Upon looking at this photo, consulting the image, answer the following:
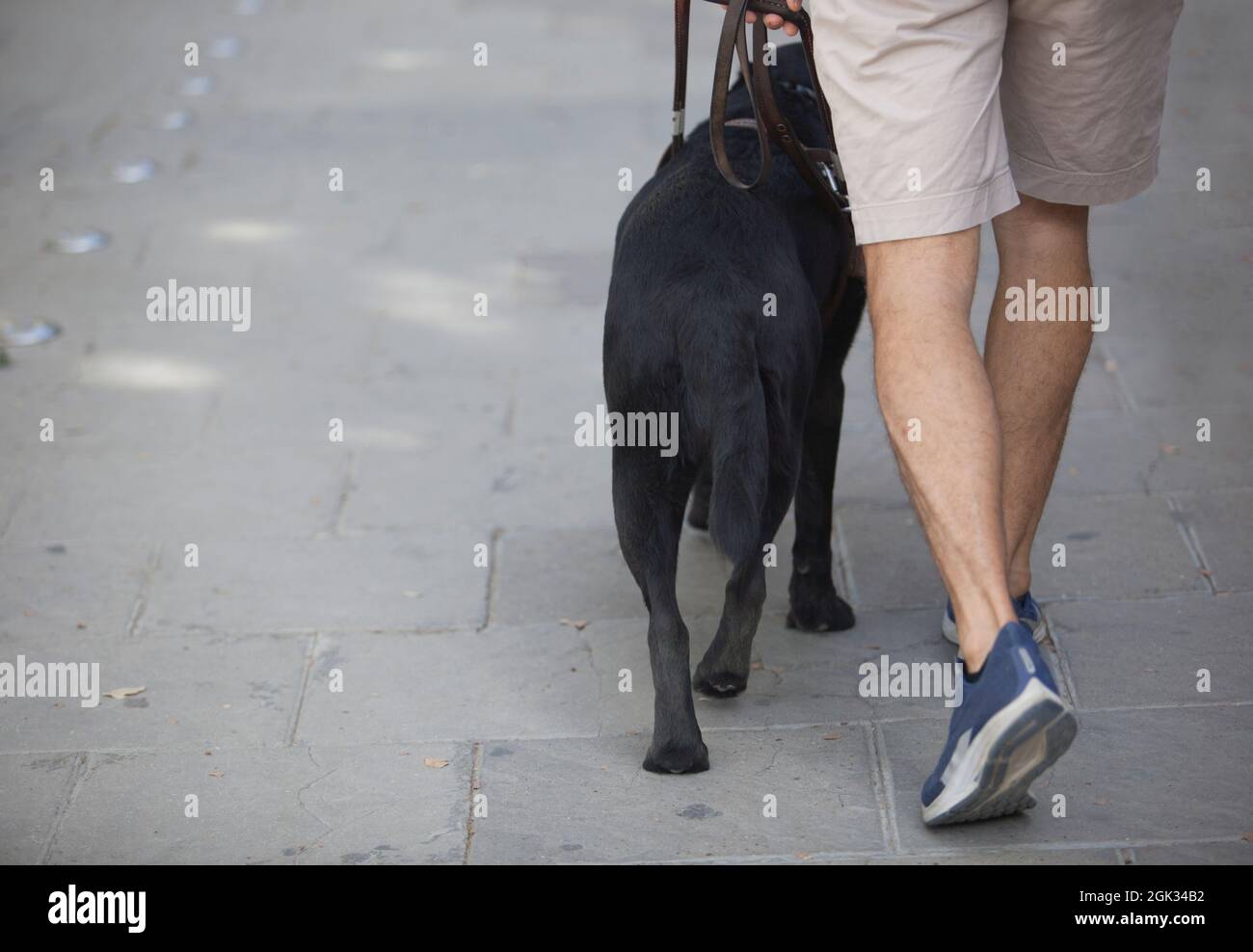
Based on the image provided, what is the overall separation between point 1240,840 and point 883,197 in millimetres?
1288

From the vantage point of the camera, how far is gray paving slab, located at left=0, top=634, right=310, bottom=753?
3266mm

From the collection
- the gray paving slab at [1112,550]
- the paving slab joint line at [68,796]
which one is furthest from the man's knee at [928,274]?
the paving slab joint line at [68,796]

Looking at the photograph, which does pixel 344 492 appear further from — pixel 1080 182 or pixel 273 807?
pixel 1080 182

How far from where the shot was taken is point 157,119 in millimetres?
7699

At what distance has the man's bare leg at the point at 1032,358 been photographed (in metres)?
3.23

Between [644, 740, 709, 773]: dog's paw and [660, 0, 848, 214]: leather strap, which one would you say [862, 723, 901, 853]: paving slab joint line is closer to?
[644, 740, 709, 773]: dog's paw

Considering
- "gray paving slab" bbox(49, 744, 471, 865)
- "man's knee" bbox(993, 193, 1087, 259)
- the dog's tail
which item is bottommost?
"gray paving slab" bbox(49, 744, 471, 865)

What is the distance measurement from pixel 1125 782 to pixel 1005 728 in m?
0.55

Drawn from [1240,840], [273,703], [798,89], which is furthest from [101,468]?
[1240,840]

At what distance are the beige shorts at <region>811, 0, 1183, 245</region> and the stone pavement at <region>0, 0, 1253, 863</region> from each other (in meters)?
1.10

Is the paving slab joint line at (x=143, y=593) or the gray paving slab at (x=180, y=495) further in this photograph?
the gray paving slab at (x=180, y=495)

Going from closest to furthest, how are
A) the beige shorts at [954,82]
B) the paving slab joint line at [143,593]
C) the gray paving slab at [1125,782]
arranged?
the beige shorts at [954,82], the gray paving slab at [1125,782], the paving slab joint line at [143,593]

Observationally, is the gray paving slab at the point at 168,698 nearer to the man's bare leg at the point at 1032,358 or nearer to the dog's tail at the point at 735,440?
the dog's tail at the point at 735,440

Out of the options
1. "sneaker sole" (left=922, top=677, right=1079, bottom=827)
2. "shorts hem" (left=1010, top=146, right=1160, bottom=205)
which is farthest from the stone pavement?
"shorts hem" (left=1010, top=146, right=1160, bottom=205)
